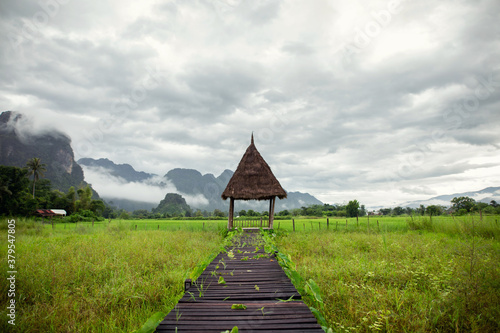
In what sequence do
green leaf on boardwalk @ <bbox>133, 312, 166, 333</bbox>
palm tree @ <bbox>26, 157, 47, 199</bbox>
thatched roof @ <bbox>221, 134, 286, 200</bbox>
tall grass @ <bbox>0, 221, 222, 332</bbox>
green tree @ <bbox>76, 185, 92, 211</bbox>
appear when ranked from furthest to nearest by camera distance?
1. green tree @ <bbox>76, 185, 92, 211</bbox>
2. palm tree @ <bbox>26, 157, 47, 199</bbox>
3. thatched roof @ <bbox>221, 134, 286, 200</bbox>
4. tall grass @ <bbox>0, 221, 222, 332</bbox>
5. green leaf on boardwalk @ <bbox>133, 312, 166, 333</bbox>

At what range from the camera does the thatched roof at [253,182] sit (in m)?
12.0

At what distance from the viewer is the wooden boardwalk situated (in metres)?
2.34

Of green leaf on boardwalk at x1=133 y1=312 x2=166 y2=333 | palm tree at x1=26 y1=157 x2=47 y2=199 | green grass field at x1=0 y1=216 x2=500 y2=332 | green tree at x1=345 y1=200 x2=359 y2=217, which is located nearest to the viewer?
green leaf on boardwalk at x1=133 y1=312 x2=166 y2=333

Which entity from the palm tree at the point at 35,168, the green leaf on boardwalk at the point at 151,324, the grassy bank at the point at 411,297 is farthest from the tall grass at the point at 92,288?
the palm tree at the point at 35,168

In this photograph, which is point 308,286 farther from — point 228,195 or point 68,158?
point 68,158

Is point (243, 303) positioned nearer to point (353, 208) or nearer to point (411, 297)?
point (411, 297)

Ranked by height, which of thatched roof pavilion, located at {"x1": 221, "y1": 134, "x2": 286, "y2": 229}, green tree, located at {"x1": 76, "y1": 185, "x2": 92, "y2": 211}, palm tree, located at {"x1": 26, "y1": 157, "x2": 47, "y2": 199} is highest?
palm tree, located at {"x1": 26, "y1": 157, "x2": 47, "y2": 199}

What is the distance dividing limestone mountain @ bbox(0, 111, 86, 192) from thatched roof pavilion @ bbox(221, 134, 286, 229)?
60450mm

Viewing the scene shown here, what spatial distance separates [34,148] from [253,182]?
345 ft

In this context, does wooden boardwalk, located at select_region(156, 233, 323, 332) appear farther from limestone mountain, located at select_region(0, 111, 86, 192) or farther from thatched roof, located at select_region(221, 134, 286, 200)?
limestone mountain, located at select_region(0, 111, 86, 192)

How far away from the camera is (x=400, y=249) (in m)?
8.03

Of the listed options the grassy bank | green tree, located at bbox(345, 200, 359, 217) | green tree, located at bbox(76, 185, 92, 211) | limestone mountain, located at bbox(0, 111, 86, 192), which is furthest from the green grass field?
limestone mountain, located at bbox(0, 111, 86, 192)

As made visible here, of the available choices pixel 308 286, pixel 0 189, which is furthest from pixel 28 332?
pixel 0 189

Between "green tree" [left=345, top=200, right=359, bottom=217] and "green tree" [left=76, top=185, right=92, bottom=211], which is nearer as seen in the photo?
"green tree" [left=345, top=200, right=359, bottom=217]
